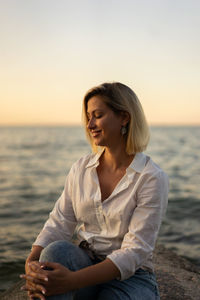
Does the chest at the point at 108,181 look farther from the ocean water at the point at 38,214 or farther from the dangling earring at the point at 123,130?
the ocean water at the point at 38,214

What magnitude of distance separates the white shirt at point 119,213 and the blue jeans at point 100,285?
86mm

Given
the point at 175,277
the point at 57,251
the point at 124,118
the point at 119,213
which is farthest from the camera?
the point at 175,277

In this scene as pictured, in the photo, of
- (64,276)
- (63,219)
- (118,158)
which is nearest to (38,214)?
(63,219)

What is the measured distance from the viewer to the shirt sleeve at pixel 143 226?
2171mm

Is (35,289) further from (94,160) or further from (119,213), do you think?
(94,160)

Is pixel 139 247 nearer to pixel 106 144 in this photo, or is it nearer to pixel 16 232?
pixel 106 144

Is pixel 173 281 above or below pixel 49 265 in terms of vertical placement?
below

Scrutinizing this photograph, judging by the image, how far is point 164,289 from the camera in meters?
3.25

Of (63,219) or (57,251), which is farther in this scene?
(63,219)

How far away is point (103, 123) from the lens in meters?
2.54

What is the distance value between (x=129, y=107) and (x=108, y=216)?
0.79 meters

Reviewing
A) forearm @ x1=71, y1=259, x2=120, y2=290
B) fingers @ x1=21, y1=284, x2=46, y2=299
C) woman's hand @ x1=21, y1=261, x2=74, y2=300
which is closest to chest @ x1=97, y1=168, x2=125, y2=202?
forearm @ x1=71, y1=259, x2=120, y2=290

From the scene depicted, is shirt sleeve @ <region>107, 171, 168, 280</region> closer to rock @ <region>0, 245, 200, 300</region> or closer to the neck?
the neck

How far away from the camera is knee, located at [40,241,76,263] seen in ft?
7.18
